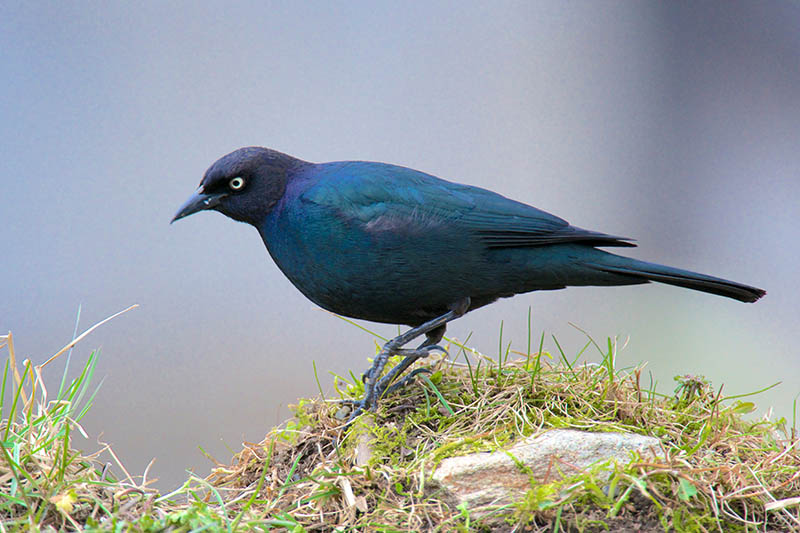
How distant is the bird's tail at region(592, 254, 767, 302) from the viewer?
3250 millimetres

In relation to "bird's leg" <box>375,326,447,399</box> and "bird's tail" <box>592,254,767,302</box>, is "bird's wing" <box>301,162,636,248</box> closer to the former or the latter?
"bird's tail" <box>592,254,767,302</box>

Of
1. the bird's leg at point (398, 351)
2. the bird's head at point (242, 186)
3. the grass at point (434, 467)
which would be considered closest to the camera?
the grass at point (434, 467)

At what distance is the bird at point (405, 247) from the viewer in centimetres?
325

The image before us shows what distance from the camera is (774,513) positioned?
2.38 metres

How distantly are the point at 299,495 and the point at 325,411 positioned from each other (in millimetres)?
544

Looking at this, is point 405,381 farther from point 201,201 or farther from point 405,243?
point 201,201

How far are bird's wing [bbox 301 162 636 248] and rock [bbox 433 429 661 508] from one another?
1.05 metres

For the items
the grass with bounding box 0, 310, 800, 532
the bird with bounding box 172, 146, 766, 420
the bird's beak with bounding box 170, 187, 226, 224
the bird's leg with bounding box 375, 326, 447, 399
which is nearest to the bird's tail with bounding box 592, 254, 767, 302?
the bird with bounding box 172, 146, 766, 420

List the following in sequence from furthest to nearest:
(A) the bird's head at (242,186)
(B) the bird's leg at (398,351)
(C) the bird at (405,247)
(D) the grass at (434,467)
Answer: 1. (A) the bird's head at (242,186)
2. (C) the bird at (405,247)
3. (B) the bird's leg at (398,351)
4. (D) the grass at (434,467)

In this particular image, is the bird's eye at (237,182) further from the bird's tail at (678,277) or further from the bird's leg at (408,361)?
the bird's tail at (678,277)

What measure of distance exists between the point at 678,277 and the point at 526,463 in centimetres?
128

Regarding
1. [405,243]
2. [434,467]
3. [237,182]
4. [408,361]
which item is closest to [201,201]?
[237,182]

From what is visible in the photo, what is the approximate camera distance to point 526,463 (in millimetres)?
A: 2496

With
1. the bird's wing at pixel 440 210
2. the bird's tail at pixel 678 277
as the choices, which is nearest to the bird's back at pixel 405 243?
the bird's wing at pixel 440 210
